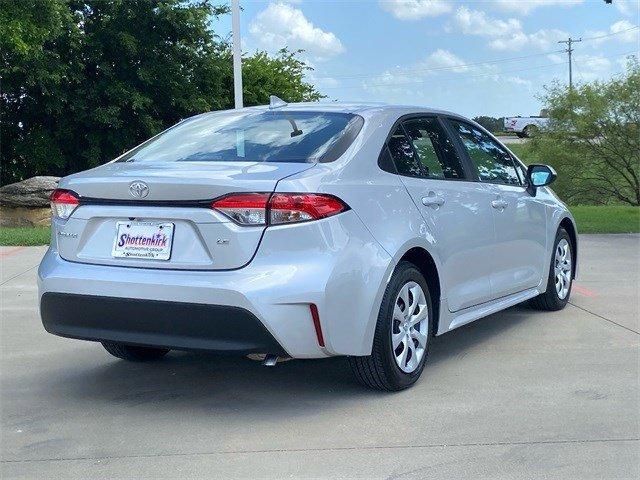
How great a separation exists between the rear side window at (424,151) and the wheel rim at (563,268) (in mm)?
1796

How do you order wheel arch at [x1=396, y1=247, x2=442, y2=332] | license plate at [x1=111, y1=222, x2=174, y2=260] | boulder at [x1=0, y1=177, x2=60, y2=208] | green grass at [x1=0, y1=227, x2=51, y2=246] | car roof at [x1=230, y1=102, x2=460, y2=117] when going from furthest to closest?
boulder at [x1=0, y1=177, x2=60, y2=208]
green grass at [x1=0, y1=227, x2=51, y2=246]
car roof at [x1=230, y1=102, x2=460, y2=117]
wheel arch at [x1=396, y1=247, x2=442, y2=332]
license plate at [x1=111, y1=222, x2=174, y2=260]

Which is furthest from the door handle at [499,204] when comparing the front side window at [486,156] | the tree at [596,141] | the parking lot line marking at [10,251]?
the tree at [596,141]

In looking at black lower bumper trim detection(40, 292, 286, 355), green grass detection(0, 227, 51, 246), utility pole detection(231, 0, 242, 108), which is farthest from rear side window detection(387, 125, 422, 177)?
utility pole detection(231, 0, 242, 108)

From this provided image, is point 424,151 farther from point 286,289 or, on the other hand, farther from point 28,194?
point 28,194

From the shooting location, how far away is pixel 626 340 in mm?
6066

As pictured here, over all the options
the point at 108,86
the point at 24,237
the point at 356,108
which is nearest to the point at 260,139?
the point at 356,108

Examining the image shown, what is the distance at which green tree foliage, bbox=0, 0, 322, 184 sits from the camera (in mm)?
24562

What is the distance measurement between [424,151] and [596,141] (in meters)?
21.1

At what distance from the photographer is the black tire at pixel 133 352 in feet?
17.9

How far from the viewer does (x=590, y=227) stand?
13.4 m

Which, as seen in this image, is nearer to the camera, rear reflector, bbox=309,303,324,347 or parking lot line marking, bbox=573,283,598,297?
rear reflector, bbox=309,303,324,347

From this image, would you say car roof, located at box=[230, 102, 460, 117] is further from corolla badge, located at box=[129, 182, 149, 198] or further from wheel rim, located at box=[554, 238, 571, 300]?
wheel rim, located at box=[554, 238, 571, 300]

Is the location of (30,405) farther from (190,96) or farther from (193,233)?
(190,96)

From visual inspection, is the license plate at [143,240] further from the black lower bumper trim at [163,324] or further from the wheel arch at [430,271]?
the wheel arch at [430,271]
